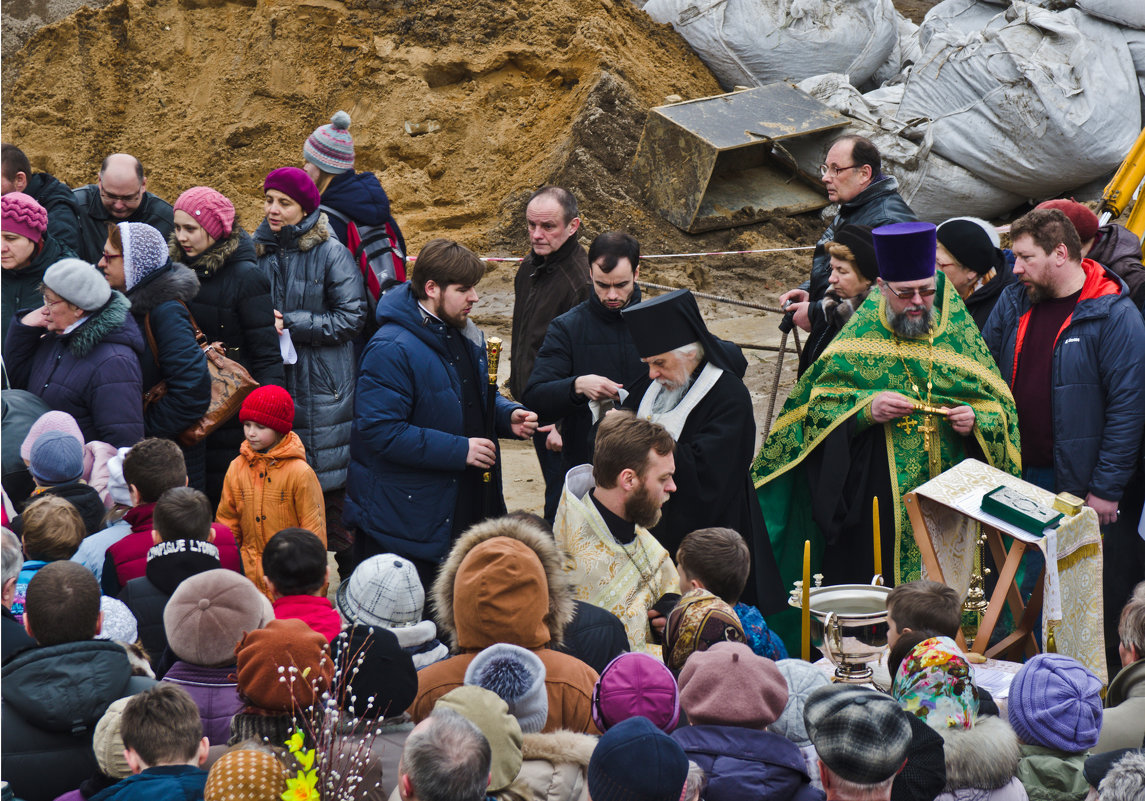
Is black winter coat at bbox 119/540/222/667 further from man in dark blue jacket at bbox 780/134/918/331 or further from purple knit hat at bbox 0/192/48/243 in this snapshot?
man in dark blue jacket at bbox 780/134/918/331

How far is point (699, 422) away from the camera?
4.83 meters

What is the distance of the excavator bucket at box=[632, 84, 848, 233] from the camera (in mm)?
11938

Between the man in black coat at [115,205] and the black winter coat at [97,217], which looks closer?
the man in black coat at [115,205]

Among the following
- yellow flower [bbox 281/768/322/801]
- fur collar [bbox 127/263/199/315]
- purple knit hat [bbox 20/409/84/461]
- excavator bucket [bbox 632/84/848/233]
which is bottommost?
excavator bucket [bbox 632/84/848/233]

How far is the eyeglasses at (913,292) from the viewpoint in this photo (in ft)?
16.9

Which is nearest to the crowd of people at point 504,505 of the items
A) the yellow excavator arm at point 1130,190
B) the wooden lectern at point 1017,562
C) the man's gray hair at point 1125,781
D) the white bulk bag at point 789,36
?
the man's gray hair at point 1125,781

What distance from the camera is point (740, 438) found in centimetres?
482

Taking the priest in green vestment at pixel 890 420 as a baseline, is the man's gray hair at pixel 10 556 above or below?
above

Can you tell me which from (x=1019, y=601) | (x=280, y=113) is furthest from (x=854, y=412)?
(x=280, y=113)

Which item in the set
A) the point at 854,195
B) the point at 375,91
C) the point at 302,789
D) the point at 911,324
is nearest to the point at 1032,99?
the point at 854,195

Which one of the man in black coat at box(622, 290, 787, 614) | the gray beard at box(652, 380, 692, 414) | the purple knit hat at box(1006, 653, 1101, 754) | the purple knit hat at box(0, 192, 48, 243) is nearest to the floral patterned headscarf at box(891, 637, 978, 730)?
the purple knit hat at box(1006, 653, 1101, 754)

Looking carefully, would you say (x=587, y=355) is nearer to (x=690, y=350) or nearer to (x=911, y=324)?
(x=690, y=350)

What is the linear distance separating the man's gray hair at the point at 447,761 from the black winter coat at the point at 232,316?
349cm

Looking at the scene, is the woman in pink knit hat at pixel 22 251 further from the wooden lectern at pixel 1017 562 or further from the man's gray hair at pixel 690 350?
the wooden lectern at pixel 1017 562
